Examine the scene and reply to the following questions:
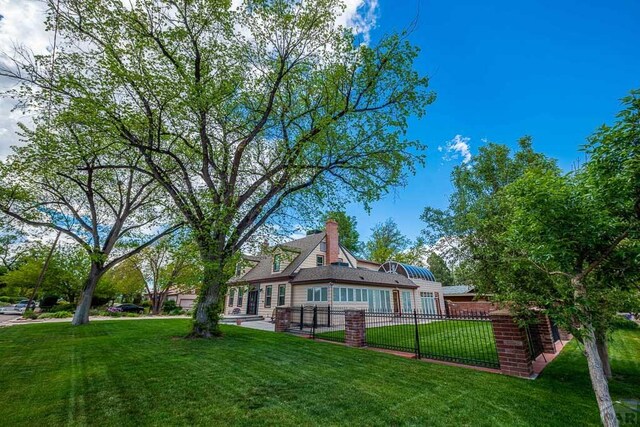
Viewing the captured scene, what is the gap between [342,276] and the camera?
17.2m

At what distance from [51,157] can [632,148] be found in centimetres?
1483

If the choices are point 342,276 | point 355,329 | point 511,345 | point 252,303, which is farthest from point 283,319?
point 252,303

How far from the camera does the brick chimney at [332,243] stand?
68.9 ft

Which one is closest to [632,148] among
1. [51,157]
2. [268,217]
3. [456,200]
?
[268,217]

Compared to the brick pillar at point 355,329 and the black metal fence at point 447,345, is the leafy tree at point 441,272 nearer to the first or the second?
the black metal fence at point 447,345

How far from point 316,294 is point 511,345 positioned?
12.3 metres

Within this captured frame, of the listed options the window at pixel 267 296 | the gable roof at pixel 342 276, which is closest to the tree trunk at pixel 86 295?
the window at pixel 267 296

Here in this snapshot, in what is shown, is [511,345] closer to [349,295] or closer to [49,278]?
[349,295]

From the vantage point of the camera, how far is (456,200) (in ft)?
72.5

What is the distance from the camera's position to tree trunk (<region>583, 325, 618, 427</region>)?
10.5 ft

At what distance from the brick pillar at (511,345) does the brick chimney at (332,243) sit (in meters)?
15.1

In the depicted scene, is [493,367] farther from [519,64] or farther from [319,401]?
[519,64]

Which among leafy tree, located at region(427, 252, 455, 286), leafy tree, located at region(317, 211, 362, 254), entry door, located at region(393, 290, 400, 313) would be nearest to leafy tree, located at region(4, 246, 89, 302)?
entry door, located at region(393, 290, 400, 313)

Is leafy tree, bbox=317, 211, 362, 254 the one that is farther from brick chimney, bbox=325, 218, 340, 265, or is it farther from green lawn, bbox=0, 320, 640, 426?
green lawn, bbox=0, 320, 640, 426
